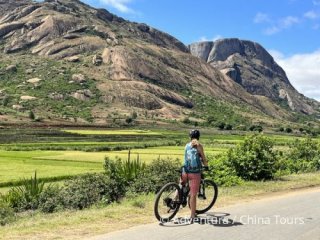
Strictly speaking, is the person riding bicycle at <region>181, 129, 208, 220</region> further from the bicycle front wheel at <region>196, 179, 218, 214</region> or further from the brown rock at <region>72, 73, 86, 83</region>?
the brown rock at <region>72, 73, 86, 83</region>

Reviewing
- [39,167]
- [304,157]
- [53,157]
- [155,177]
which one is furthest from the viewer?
[53,157]

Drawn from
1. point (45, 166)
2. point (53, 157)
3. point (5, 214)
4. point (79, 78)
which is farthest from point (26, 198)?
point (79, 78)

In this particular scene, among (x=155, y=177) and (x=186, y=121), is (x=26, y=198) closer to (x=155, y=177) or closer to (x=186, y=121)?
(x=155, y=177)

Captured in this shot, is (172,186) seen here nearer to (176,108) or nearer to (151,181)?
(151,181)

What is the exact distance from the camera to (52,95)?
178 meters

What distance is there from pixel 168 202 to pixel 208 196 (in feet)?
8.94

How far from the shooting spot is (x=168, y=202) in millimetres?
12695

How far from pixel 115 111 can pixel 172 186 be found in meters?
158

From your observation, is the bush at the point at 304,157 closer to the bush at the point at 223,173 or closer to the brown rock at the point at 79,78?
the bush at the point at 223,173

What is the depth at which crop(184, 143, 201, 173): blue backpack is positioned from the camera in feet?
41.9

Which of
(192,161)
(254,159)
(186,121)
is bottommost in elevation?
(254,159)

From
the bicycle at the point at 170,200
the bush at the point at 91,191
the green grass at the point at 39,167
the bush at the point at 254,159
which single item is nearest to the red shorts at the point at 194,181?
the bicycle at the point at 170,200

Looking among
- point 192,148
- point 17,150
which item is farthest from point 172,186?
point 17,150

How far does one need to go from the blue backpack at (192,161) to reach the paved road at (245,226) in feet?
4.68
